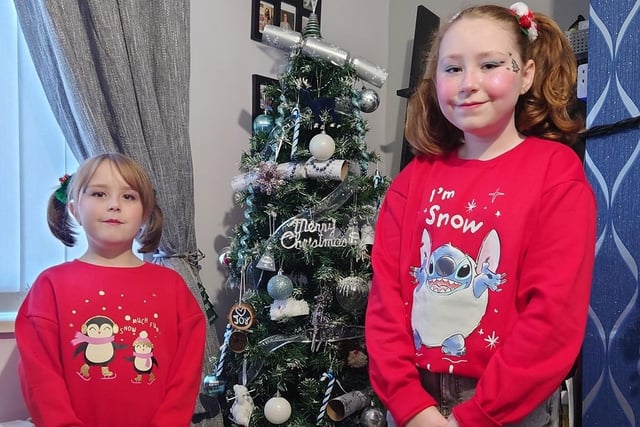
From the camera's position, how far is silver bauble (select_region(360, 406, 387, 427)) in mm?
1919

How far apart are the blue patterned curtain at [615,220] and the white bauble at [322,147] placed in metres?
0.82

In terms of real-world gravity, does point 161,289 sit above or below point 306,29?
below

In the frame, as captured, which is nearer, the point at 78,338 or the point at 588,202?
the point at 588,202

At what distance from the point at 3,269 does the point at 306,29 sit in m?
1.34

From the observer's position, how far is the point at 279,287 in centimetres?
190

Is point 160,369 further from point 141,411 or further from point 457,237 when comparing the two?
point 457,237

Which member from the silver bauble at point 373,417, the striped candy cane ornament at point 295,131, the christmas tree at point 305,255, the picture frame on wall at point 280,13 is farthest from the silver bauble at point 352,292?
the picture frame on wall at point 280,13

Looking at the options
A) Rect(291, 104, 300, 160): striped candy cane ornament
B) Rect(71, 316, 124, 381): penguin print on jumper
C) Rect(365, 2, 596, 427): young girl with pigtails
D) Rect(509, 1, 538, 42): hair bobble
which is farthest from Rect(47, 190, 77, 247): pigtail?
Rect(509, 1, 538, 42): hair bobble

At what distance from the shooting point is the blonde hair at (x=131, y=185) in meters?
1.46

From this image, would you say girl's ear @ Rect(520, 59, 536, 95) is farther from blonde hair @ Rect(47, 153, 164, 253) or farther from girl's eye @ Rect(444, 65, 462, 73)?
blonde hair @ Rect(47, 153, 164, 253)

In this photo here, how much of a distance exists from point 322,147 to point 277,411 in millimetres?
886

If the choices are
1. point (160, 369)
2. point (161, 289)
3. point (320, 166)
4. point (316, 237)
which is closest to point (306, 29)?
point (320, 166)

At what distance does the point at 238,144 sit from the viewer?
2492 millimetres

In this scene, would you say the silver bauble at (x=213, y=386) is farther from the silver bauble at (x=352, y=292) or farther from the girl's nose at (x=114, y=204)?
the girl's nose at (x=114, y=204)
